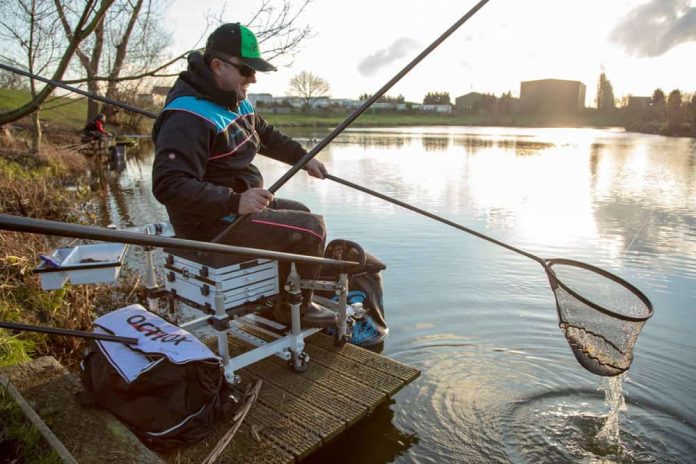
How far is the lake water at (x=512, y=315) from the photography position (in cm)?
376

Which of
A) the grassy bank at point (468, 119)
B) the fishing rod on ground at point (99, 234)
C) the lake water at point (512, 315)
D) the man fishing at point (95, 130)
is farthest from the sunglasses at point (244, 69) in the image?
the grassy bank at point (468, 119)

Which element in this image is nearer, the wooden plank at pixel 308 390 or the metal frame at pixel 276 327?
the metal frame at pixel 276 327

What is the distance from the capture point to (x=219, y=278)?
3.27 meters

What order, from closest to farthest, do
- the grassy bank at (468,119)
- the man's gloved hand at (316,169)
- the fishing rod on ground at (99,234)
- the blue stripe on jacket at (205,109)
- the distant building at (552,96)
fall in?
the fishing rod on ground at (99,234) < the blue stripe on jacket at (205,109) < the man's gloved hand at (316,169) < the grassy bank at (468,119) < the distant building at (552,96)

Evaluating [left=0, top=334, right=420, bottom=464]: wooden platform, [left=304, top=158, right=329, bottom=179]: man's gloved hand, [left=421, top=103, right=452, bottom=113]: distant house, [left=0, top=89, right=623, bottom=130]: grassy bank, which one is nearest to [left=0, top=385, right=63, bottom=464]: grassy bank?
[left=0, top=334, right=420, bottom=464]: wooden platform

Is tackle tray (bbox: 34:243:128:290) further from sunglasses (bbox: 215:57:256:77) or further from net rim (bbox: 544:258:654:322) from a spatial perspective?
net rim (bbox: 544:258:654:322)

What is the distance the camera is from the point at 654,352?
518 cm

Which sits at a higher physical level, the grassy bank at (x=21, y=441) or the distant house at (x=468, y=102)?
the distant house at (x=468, y=102)

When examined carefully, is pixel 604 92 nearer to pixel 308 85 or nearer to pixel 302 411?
pixel 308 85

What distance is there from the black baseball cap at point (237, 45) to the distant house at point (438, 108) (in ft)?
321

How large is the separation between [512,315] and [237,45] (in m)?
4.37

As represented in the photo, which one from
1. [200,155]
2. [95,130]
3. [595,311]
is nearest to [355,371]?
[595,311]

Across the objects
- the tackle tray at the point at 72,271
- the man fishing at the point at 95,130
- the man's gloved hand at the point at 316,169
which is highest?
the man fishing at the point at 95,130

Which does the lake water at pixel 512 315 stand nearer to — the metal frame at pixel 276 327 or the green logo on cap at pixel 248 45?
the metal frame at pixel 276 327
